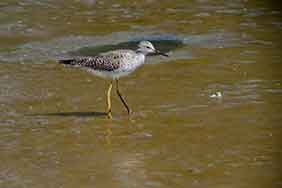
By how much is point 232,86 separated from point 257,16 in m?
3.00

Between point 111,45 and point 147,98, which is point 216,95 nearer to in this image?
point 147,98

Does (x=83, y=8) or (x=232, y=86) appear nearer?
(x=232, y=86)

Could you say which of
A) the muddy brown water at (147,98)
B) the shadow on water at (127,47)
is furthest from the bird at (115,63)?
the shadow on water at (127,47)

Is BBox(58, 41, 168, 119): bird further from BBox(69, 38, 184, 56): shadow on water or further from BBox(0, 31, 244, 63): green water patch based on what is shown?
BBox(69, 38, 184, 56): shadow on water

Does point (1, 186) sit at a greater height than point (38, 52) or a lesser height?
lesser

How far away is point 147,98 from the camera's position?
8.99m

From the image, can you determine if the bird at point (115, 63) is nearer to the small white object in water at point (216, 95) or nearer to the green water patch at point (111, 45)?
the small white object in water at point (216, 95)

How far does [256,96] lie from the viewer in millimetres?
8742

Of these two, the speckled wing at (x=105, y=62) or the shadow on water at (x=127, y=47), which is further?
the shadow on water at (x=127, y=47)

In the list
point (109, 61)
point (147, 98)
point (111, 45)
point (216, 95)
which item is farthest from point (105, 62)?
point (111, 45)

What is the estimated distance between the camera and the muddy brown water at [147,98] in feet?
22.9

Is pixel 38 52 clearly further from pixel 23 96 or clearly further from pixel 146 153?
pixel 146 153

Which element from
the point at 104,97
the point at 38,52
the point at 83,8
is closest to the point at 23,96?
the point at 104,97

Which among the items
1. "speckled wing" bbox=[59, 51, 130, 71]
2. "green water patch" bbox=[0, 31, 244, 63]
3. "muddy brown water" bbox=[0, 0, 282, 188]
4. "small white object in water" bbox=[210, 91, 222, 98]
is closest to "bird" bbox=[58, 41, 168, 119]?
"speckled wing" bbox=[59, 51, 130, 71]
